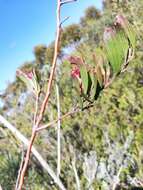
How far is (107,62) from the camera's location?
0.73 meters

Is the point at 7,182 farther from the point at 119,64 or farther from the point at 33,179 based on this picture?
the point at 119,64

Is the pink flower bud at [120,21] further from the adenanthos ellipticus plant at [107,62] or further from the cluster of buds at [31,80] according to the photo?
the cluster of buds at [31,80]

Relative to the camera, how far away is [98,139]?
17.4 ft

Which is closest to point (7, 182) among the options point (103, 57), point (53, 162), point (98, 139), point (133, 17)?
point (53, 162)

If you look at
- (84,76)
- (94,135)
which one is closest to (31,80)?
(84,76)

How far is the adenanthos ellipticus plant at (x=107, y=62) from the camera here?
27.7 inches

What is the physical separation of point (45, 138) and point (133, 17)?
→ 11.0 feet

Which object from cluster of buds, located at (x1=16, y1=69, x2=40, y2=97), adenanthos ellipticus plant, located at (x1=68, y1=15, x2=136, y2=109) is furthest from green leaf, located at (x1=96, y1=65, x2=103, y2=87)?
cluster of buds, located at (x1=16, y1=69, x2=40, y2=97)

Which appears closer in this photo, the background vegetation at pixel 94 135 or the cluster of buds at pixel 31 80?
the cluster of buds at pixel 31 80

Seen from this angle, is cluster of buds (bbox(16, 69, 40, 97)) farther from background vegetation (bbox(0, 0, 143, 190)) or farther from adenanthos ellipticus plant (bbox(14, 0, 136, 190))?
background vegetation (bbox(0, 0, 143, 190))

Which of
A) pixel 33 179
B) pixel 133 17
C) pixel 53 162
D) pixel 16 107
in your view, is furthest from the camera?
pixel 133 17

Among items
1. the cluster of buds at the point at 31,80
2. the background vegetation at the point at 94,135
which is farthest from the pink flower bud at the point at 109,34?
the background vegetation at the point at 94,135

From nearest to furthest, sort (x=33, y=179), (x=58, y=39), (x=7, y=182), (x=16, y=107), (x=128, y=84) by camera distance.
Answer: (x=58, y=39)
(x=7, y=182)
(x=33, y=179)
(x=128, y=84)
(x=16, y=107)

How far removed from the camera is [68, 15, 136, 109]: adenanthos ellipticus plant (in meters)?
0.70
